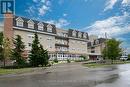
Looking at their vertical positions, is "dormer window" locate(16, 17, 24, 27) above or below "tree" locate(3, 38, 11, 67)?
above

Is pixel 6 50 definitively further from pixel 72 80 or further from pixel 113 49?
pixel 72 80

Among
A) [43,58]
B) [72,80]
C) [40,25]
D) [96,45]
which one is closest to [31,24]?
Result: [40,25]

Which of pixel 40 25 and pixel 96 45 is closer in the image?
pixel 40 25

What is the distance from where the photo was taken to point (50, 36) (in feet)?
253

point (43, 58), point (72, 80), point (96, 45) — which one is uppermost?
point (96, 45)

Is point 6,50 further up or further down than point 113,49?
further down

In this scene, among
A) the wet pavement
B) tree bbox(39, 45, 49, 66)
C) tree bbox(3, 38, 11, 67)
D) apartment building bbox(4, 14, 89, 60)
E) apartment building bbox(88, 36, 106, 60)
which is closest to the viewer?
the wet pavement

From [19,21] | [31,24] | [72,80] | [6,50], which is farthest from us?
[31,24]

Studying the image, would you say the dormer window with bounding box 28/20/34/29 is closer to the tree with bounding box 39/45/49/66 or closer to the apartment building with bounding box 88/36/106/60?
the tree with bounding box 39/45/49/66

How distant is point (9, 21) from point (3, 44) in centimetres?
1179

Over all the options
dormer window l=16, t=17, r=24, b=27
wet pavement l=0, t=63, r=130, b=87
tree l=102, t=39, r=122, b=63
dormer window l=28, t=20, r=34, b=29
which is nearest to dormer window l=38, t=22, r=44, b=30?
dormer window l=28, t=20, r=34, b=29

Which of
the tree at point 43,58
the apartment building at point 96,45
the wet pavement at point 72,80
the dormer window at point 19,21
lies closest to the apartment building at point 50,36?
the dormer window at point 19,21

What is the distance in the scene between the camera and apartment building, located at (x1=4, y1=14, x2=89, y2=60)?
6406 centimetres

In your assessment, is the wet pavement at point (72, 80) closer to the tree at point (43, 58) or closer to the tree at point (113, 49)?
the tree at point (43, 58)
